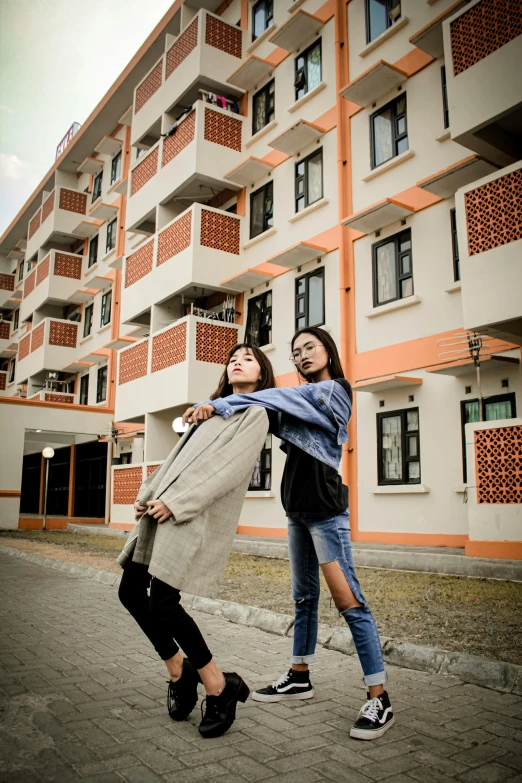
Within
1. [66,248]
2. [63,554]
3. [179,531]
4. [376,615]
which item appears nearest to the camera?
[179,531]

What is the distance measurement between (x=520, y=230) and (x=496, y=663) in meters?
6.84

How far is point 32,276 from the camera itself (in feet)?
109

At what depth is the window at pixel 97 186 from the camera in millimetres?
29792

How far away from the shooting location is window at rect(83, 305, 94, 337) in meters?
29.2

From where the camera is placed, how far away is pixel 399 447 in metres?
12.6

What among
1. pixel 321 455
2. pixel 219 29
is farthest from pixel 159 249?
pixel 321 455

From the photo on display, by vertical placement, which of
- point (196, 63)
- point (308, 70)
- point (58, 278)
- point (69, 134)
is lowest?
point (58, 278)

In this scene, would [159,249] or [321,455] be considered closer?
[321,455]

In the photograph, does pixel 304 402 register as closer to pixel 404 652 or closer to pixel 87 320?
pixel 404 652

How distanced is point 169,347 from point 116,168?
13.5 meters

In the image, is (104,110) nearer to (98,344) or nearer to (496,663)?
(98,344)

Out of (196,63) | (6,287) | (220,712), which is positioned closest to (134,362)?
(196,63)

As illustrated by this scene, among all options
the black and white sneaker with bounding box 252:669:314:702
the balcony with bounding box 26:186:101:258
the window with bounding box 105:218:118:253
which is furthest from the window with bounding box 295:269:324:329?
the balcony with bounding box 26:186:101:258

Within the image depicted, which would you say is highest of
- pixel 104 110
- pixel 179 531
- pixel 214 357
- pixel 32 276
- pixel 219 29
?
pixel 104 110
